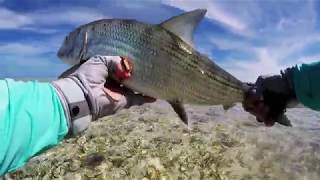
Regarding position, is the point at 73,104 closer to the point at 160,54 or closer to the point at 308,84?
the point at 160,54

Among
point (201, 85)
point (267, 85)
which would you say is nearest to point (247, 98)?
point (267, 85)

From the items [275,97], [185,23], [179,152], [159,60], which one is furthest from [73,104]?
[179,152]

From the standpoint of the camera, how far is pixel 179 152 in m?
4.84

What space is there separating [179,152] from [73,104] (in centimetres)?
295

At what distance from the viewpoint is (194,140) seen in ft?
17.2

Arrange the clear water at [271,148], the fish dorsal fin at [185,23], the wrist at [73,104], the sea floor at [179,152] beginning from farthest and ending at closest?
the clear water at [271,148]
the sea floor at [179,152]
the fish dorsal fin at [185,23]
the wrist at [73,104]

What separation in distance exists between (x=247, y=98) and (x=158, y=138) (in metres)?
2.06

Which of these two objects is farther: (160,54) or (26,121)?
(160,54)

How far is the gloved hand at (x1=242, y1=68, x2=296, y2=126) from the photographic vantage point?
11.5ft

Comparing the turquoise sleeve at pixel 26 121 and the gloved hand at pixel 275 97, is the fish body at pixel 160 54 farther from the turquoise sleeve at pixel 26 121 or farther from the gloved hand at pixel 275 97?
the turquoise sleeve at pixel 26 121

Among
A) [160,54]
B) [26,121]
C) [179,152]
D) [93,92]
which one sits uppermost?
[160,54]

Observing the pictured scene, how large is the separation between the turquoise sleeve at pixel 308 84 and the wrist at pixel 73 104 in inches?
73.6

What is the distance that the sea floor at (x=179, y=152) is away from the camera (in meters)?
4.45

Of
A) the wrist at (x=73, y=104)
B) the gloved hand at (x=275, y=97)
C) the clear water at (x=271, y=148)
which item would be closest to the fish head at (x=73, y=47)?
the wrist at (x=73, y=104)
